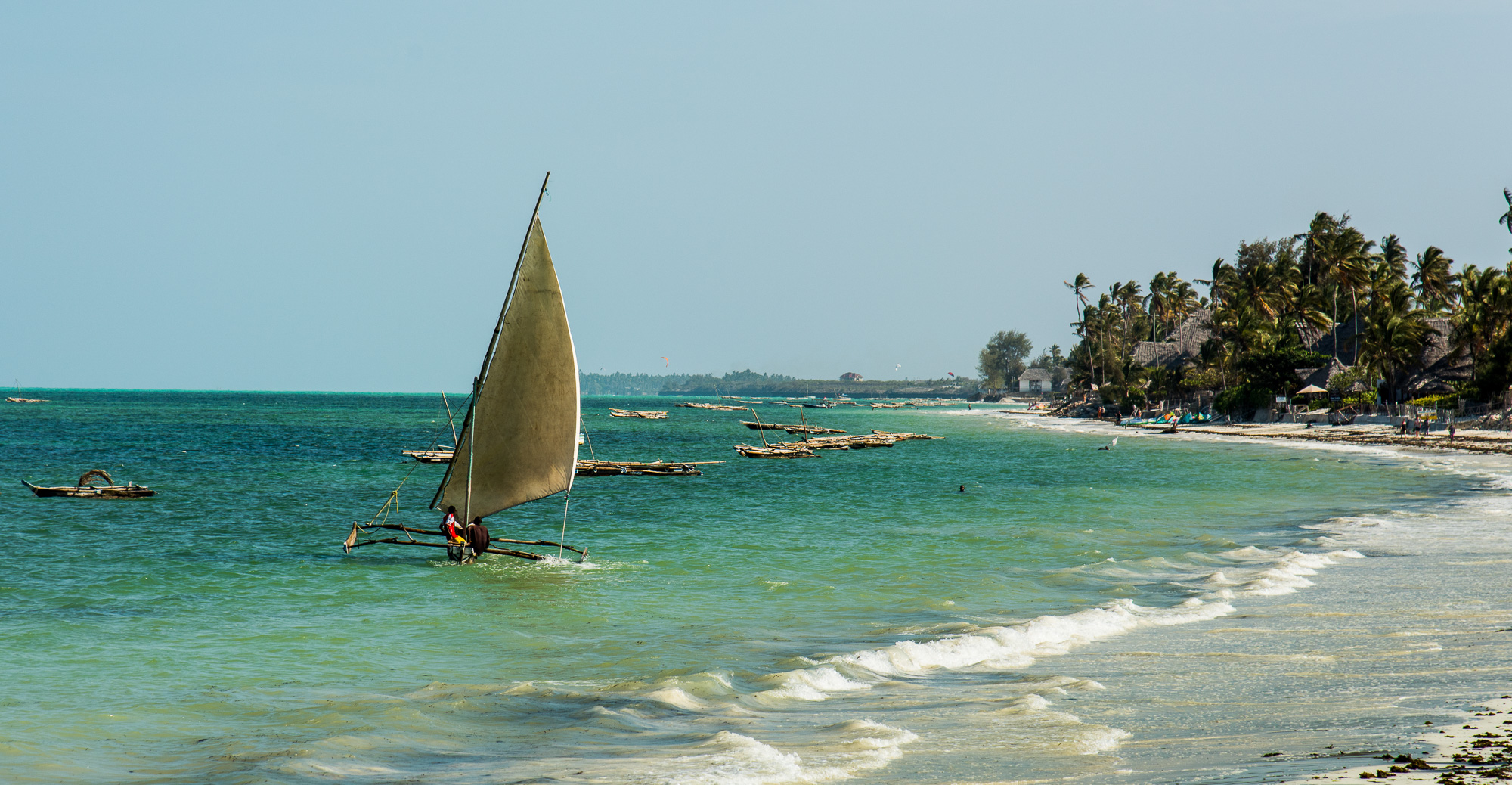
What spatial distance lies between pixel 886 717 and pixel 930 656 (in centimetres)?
315

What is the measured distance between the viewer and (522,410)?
20.4 meters

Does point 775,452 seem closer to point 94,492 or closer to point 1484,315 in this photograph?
point 94,492

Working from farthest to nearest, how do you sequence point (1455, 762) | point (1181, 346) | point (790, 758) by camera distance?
1. point (1181, 346)
2. point (790, 758)
3. point (1455, 762)

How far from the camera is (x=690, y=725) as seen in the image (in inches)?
419

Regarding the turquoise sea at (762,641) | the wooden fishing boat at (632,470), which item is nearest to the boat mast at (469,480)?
the turquoise sea at (762,641)

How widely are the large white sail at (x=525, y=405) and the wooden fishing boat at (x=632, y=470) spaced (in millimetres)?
28947

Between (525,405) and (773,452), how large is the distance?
4442cm

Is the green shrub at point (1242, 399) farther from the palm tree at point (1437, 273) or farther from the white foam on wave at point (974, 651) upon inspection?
the white foam on wave at point (974, 651)

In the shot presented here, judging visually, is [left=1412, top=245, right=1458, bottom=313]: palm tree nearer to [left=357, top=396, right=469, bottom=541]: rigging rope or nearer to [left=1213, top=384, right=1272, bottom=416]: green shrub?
[left=1213, top=384, right=1272, bottom=416]: green shrub

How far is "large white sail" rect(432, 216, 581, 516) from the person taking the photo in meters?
19.6

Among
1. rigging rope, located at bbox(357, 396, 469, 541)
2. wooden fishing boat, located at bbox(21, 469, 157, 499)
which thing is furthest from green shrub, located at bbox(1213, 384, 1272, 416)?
wooden fishing boat, located at bbox(21, 469, 157, 499)

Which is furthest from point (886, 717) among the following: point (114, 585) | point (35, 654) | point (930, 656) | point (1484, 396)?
point (1484, 396)

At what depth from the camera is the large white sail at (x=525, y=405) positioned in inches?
773

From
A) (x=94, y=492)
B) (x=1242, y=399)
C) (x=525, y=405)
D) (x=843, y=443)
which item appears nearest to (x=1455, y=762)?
(x=525, y=405)
